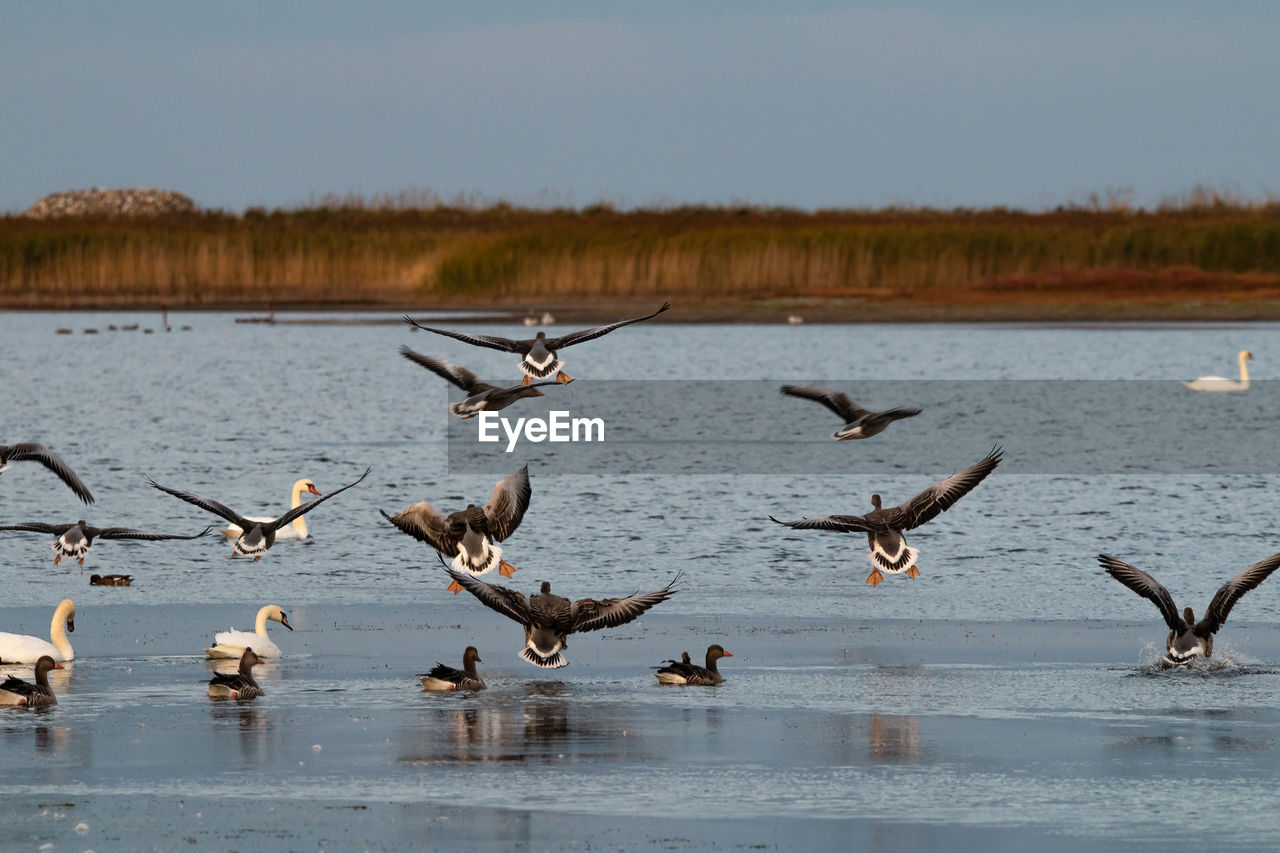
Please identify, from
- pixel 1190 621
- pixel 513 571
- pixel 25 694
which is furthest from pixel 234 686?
pixel 1190 621

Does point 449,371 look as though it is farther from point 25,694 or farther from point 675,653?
point 25,694

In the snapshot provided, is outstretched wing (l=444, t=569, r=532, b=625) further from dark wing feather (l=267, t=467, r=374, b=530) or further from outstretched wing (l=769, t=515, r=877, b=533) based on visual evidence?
outstretched wing (l=769, t=515, r=877, b=533)

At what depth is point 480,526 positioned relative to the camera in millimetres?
14328

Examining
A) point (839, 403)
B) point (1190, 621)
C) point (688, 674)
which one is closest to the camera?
point (688, 674)

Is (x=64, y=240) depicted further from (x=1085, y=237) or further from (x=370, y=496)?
(x=370, y=496)

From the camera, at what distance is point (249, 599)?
16812mm

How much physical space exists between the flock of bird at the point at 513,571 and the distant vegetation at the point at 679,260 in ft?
164

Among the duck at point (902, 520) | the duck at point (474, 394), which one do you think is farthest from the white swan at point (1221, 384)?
the duck at point (474, 394)

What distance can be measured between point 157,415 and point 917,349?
85.0ft

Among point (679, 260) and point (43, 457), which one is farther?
point (679, 260)

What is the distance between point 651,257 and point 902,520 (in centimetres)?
5329

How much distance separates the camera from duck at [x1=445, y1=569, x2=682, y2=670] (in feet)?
41.9

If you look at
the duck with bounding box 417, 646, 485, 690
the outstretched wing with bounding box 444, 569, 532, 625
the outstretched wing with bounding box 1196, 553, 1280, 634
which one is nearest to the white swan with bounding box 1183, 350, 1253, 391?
the outstretched wing with bounding box 1196, 553, 1280, 634

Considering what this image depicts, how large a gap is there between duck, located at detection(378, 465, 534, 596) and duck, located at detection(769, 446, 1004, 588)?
195 centimetres
